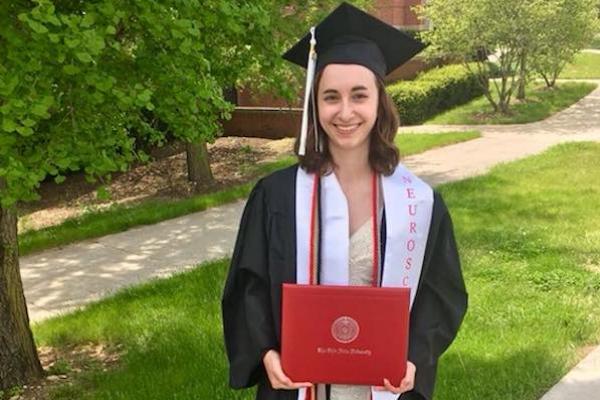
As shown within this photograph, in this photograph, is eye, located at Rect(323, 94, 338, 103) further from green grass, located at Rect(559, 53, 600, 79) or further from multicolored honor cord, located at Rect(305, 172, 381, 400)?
green grass, located at Rect(559, 53, 600, 79)

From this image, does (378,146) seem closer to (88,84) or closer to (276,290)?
(276,290)

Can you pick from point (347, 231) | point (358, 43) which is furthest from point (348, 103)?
point (347, 231)

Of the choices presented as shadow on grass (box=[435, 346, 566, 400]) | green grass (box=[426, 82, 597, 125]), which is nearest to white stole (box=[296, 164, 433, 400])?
shadow on grass (box=[435, 346, 566, 400])

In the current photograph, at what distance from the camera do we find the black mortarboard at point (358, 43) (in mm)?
2275

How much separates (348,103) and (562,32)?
614 inches

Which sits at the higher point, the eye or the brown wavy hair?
the eye

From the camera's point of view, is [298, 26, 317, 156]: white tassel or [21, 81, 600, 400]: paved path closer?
[298, 26, 317, 156]: white tassel

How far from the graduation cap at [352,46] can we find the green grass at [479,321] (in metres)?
2.31

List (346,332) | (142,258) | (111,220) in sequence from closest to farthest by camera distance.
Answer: (346,332) < (142,258) < (111,220)

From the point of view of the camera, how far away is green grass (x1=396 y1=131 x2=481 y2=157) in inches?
525

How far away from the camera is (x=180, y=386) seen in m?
4.33

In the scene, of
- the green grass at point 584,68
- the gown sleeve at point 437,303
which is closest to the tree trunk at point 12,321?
the gown sleeve at point 437,303

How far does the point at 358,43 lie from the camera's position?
2.33m

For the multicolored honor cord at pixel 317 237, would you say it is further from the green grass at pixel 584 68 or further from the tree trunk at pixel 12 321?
the green grass at pixel 584 68
